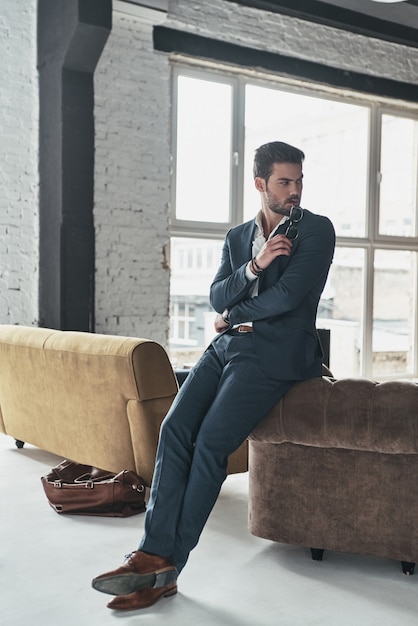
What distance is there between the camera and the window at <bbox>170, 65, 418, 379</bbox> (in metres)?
7.43

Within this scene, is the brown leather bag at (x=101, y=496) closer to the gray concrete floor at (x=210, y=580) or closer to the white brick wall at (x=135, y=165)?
the gray concrete floor at (x=210, y=580)

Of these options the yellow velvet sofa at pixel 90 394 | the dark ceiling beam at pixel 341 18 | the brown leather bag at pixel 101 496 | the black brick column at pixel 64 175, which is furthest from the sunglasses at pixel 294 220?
the dark ceiling beam at pixel 341 18

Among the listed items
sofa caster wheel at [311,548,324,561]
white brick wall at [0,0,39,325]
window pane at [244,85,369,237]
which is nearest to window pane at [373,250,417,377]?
window pane at [244,85,369,237]

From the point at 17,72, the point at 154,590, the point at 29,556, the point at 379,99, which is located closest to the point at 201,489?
the point at 154,590

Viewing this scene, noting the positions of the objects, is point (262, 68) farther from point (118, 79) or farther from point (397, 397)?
point (397, 397)

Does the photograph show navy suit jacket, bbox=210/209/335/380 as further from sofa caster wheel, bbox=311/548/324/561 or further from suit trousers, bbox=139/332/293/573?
sofa caster wheel, bbox=311/548/324/561

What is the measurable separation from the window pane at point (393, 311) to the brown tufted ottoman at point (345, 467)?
605 cm

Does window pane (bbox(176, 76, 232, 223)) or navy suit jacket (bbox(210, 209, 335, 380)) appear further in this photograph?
window pane (bbox(176, 76, 232, 223))

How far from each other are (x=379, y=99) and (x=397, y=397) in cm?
658

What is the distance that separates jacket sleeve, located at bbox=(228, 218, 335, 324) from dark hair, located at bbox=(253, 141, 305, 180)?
0.28m

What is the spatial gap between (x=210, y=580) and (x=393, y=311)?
Result: 22.3 ft

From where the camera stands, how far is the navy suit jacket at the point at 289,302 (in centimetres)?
286

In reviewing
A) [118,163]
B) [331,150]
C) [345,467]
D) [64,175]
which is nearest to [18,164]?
[64,175]

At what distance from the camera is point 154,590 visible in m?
2.59
